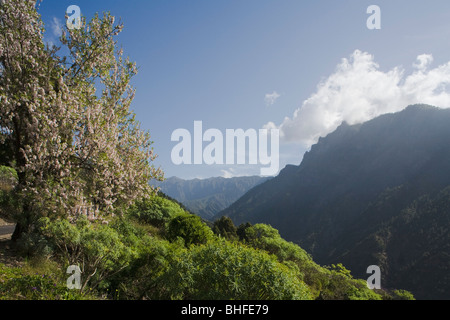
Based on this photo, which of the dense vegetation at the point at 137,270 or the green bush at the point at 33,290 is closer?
the green bush at the point at 33,290

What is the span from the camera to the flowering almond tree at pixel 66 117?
27.0ft

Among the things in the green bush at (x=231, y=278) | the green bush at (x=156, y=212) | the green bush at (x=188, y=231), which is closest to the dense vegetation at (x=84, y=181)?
the green bush at (x=231, y=278)

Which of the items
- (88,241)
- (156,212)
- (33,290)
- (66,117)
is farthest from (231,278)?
(156,212)

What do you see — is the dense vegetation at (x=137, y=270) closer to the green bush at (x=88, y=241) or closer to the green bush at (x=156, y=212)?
the green bush at (x=88, y=241)

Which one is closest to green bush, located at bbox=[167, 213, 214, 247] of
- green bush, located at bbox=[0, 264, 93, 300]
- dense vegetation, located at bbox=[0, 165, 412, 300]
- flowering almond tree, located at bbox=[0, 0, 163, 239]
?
dense vegetation, located at bbox=[0, 165, 412, 300]

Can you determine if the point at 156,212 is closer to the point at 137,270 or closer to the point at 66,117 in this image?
the point at 137,270

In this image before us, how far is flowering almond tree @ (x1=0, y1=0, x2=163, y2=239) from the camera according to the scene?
27.0 ft

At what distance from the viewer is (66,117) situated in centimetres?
838

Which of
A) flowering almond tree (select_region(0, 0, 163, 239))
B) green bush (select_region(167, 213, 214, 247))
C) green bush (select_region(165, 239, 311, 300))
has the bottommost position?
green bush (select_region(167, 213, 214, 247))

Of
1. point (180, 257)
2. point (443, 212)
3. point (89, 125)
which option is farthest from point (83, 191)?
point (443, 212)

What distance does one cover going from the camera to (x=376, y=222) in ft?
543

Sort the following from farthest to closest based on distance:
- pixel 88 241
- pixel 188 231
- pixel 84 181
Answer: pixel 188 231, pixel 84 181, pixel 88 241

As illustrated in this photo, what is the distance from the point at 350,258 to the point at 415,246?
31967 millimetres

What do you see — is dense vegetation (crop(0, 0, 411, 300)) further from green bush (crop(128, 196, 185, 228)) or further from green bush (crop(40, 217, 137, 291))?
green bush (crop(128, 196, 185, 228))
